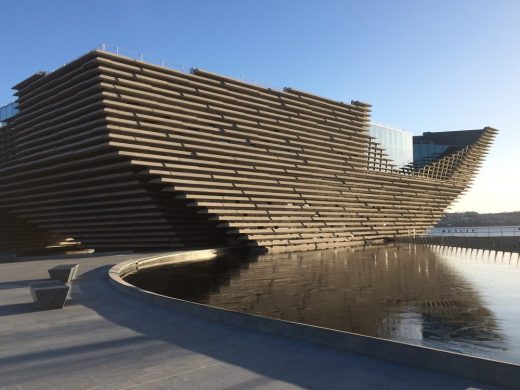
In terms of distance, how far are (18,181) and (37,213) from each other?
3.13 meters

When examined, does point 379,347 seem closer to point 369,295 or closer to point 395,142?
point 369,295

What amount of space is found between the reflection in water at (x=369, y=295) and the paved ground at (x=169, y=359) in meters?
2.59

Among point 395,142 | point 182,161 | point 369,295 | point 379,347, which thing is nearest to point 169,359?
point 379,347

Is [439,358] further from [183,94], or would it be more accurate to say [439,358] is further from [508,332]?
[183,94]

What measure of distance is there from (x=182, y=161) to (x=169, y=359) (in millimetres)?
22065

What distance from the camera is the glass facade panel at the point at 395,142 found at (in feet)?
161

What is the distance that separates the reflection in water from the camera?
8523 millimetres

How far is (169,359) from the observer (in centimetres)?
582

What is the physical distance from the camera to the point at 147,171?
26.0m

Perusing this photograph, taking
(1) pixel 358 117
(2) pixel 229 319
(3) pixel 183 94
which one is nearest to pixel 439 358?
(2) pixel 229 319

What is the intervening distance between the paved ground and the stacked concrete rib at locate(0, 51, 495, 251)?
1775cm

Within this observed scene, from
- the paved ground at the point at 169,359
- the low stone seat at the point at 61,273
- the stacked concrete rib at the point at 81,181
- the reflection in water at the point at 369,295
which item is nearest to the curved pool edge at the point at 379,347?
the paved ground at the point at 169,359

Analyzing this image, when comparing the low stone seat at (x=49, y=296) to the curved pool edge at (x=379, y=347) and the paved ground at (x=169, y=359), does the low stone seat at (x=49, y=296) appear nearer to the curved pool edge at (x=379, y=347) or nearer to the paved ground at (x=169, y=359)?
the paved ground at (x=169, y=359)

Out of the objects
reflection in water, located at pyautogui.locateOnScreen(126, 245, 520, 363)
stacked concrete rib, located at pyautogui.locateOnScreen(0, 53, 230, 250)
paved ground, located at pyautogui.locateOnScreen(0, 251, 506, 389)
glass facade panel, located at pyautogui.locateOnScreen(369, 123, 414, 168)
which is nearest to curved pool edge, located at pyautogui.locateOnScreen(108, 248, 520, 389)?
paved ground, located at pyautogui.locateOnScreen(0, 251, 506, 389)
